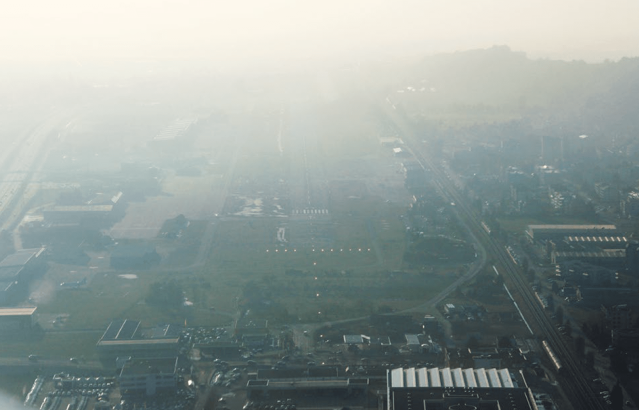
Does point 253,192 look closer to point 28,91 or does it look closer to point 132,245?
point 132,245

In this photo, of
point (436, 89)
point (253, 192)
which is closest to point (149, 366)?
point (253, 192)

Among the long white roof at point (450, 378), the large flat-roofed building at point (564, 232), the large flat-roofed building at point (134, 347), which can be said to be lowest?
the large flat-roofed building at point (564, 232)

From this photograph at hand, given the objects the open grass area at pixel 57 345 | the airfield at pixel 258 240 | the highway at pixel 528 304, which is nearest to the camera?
the highway at pixel 528 304

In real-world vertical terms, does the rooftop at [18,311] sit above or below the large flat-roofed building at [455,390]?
below

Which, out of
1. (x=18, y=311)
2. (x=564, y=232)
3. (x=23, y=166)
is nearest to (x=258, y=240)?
(x=18, y=311)

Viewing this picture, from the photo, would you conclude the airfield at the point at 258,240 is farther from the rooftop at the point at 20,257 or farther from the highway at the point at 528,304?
the highway at the point at 528,304

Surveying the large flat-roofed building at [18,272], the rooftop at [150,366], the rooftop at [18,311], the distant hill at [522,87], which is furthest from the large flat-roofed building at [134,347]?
the distant hill at [522,87]

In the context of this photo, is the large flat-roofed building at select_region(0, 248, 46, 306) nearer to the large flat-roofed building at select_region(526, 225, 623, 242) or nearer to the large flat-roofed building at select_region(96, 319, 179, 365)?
the large flat-roofed building at select_region(96, 319, 179, 365)

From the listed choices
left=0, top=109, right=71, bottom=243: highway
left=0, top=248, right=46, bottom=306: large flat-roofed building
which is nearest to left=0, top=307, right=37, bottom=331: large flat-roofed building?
left=0, top=248, right=46, bottom=306: large flat-roofed building
